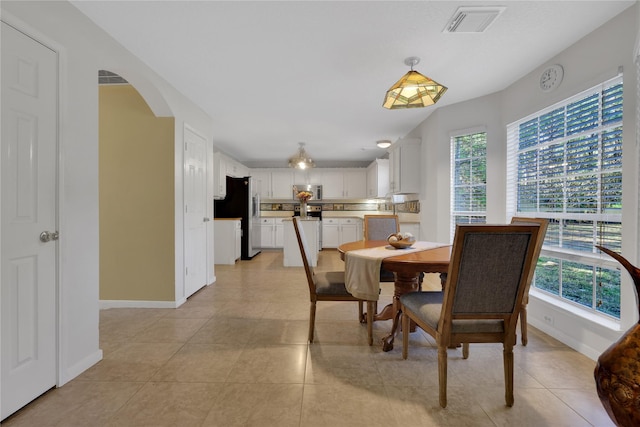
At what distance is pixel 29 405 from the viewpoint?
1659mm

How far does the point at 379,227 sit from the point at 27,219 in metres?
2.88

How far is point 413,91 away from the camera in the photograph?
→ 92.1 inches

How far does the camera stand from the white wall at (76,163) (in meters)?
1.83

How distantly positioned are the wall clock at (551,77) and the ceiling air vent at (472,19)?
935 mm

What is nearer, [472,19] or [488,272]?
[488,272]

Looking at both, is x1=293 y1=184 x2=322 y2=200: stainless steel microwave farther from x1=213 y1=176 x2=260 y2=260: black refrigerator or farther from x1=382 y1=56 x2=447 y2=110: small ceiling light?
x1=382 y1=56 x2=447 y2=110: small ceiling light

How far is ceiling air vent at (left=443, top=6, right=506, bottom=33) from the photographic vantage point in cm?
200

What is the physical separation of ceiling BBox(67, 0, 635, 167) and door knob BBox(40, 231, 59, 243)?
1.48 meters

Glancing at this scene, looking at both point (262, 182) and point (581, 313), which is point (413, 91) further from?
point (262, 182)

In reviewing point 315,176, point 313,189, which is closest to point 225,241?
point 313,189

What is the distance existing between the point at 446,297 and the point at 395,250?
882mm

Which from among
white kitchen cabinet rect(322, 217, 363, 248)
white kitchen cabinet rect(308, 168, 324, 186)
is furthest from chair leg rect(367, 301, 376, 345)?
white kitchen cabinet rect(308, 168, 324, 186)

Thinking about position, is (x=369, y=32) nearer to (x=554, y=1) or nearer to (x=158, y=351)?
(x=554, y=1)

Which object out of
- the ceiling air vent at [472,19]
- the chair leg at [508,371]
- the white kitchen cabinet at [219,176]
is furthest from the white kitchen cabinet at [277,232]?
the chair leg at [508,371]
